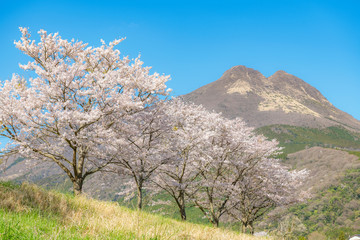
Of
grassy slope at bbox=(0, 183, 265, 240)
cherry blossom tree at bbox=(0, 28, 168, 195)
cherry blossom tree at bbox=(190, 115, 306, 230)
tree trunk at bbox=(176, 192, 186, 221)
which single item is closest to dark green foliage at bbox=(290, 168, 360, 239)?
cherry blossom tree at bbox=(190, 115, 306, 230)

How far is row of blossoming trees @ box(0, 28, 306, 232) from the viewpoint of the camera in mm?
13695

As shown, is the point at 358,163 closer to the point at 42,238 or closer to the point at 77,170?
the point at 77,170

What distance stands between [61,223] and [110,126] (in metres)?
11.8

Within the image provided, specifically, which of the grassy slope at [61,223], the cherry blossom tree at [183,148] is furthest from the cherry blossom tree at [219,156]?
the grassy slope at [61,223]

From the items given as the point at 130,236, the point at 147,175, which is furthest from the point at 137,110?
the point at 130,236

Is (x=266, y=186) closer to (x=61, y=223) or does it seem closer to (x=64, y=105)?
(x=64, y=105)

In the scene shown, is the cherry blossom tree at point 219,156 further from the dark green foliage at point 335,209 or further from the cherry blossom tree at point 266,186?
the dark green foliage at point 335,209

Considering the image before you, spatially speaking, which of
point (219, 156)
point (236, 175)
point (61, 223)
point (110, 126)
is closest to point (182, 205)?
point (219, 156)

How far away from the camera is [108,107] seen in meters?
14.5

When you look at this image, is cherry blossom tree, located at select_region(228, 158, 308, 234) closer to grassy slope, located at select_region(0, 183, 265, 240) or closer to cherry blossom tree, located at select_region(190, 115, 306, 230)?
cherry blossom tree, located at select_region(190, 115, 306, 230)

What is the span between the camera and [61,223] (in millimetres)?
4160

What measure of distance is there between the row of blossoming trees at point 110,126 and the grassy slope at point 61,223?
7.63 metres

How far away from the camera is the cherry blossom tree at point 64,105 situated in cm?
1337

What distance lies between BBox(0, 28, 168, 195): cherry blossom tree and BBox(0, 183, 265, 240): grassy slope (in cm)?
751
